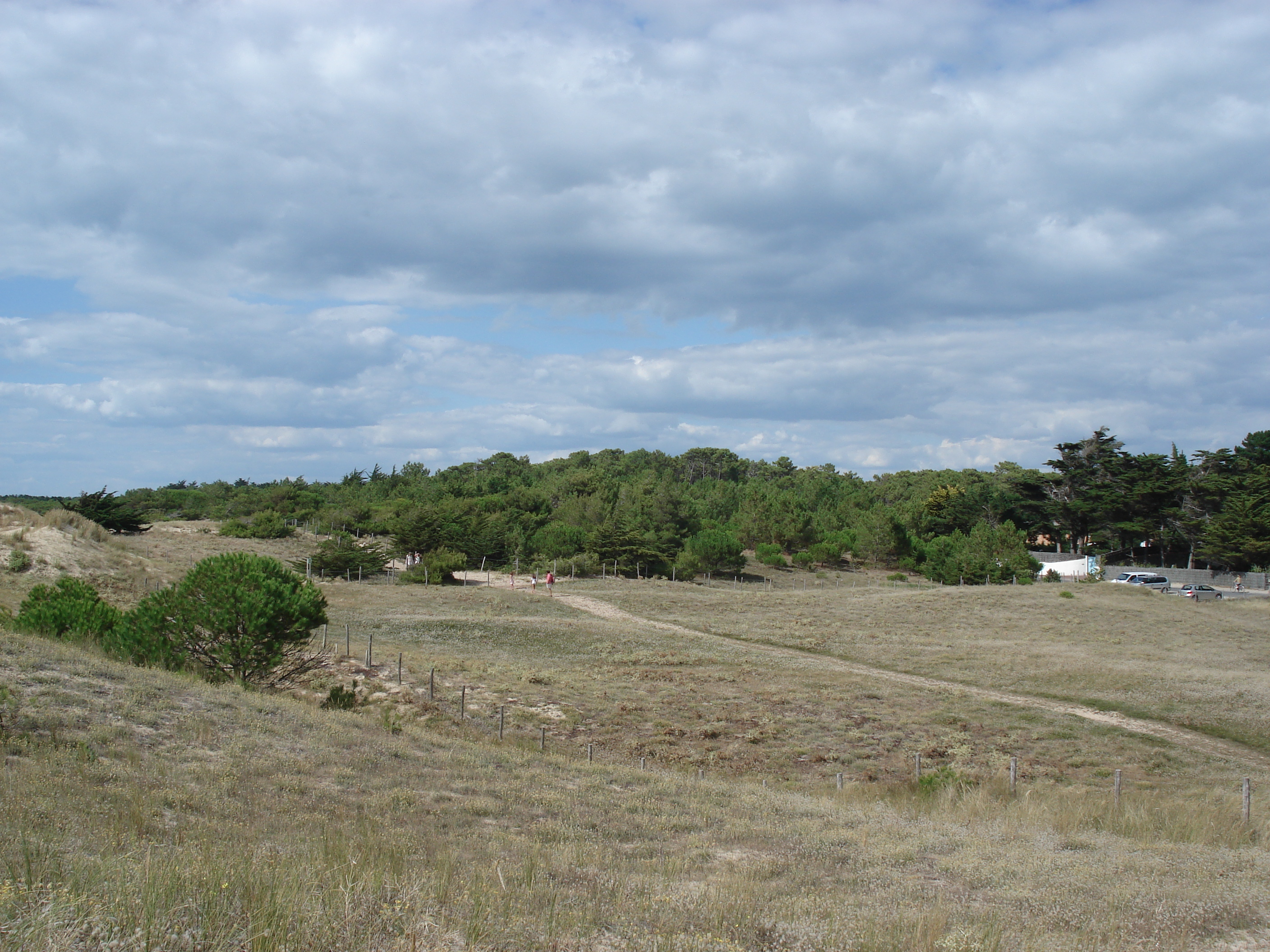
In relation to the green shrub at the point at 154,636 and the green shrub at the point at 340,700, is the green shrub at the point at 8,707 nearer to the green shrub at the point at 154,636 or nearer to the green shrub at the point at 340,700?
the green shrub at the point at 154,636

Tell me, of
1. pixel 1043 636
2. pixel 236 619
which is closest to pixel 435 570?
pixel 1043 636

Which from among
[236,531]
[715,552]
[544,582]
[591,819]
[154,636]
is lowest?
[544,582]

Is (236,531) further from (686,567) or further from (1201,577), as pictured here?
(1201,577)

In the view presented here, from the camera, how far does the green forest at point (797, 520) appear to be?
70.1m

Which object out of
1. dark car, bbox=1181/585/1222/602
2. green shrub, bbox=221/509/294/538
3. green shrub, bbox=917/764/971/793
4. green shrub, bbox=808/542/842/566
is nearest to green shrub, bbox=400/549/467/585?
green shrub, bbox=221/509/294/538

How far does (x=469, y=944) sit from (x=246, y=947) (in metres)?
1.22

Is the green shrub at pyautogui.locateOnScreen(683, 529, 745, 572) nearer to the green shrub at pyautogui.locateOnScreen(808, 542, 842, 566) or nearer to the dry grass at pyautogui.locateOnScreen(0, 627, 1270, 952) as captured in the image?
the green shrub at pyautogui.locateOnScreen(808, 542, 842, 566)

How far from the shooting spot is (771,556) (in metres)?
84.8

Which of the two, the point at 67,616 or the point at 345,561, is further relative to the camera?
the point at 345,561

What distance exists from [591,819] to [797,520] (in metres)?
84.8

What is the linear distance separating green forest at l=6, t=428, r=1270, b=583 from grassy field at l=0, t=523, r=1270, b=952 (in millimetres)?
44640

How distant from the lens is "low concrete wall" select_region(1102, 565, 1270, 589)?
64250mm

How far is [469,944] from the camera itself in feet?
15.4

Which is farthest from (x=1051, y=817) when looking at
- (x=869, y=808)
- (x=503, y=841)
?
(x=503, y=841)
